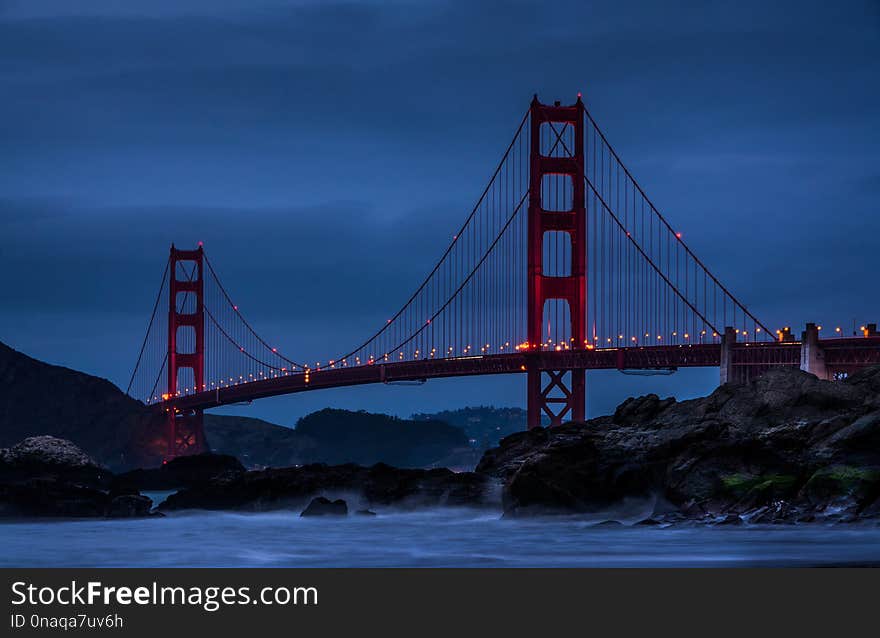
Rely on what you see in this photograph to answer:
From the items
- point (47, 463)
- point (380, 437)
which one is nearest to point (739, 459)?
point (47, 463)

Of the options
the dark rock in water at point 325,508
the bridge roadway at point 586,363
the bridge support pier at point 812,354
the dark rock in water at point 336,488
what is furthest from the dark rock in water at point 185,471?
the bridge support pier at point 812,354

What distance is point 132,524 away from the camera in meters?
37.8

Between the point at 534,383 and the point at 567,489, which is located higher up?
the point at 534,383

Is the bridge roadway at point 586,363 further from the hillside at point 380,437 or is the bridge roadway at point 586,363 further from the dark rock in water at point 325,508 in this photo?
the hillside at point 380,437

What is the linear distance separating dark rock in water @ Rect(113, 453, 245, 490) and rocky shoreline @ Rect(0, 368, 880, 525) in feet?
40.2

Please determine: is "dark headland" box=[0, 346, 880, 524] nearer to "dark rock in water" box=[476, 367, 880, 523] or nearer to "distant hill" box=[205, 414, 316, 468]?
"dark rock in water" box=[476, 367, 880, 523]

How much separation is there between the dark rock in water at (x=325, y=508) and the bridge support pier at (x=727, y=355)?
65.4 feet

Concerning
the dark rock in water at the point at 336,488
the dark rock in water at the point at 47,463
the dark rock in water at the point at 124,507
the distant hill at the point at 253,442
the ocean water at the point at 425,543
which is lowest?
the ocean water at the point at 425,543

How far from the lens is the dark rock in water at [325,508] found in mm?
37469

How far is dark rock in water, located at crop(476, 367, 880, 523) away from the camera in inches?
1096

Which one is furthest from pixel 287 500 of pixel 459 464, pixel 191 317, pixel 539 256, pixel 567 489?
pixel 459 464
